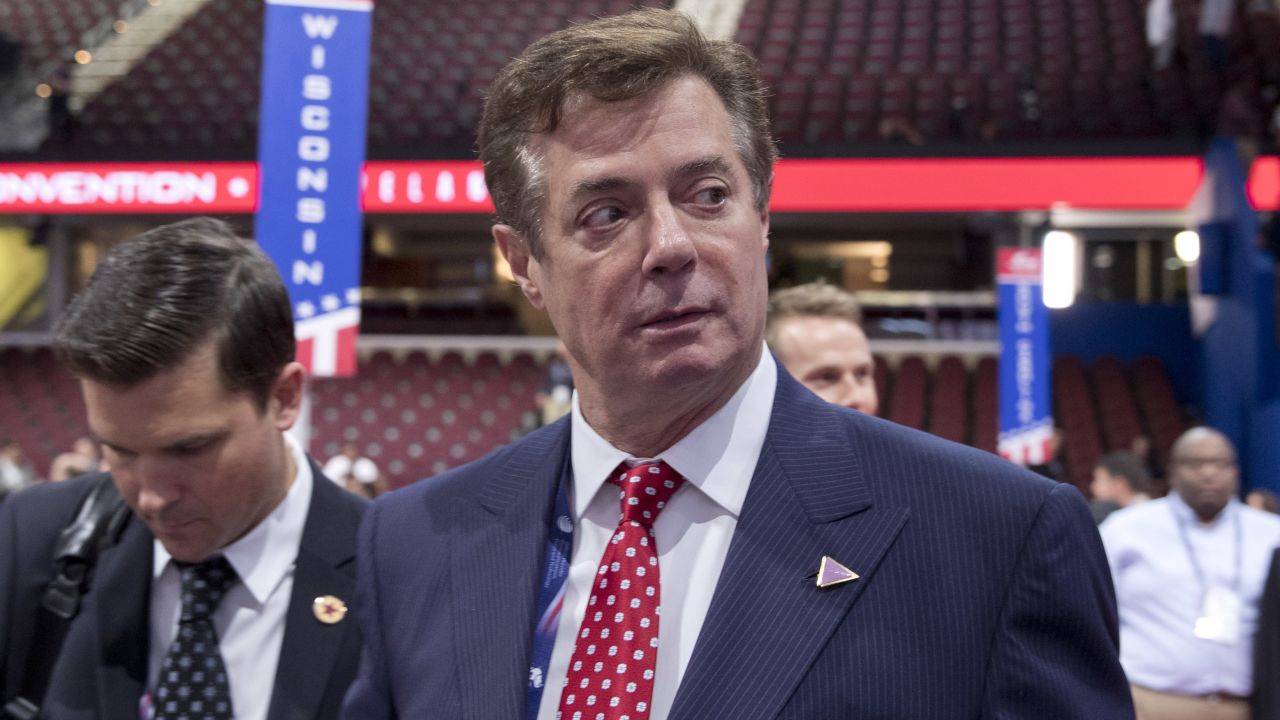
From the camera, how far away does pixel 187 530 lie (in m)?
1.83

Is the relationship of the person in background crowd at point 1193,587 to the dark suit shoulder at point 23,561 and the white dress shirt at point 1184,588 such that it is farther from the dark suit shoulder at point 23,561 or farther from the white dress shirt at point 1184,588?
the dark suit shoulder at point 23,561

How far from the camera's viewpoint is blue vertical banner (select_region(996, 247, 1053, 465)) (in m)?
8.39

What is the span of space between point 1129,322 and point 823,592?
45.4 feet

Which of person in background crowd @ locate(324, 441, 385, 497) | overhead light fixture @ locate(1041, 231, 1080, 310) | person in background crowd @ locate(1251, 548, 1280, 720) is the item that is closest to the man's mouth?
person in background crowd @ locate(1251, 548, 1280, 720)

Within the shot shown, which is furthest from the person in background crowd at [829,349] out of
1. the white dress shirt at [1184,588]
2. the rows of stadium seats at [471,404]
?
the rows of stadium seats at [471,404]

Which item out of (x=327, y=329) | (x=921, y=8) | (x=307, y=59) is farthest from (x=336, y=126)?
(x=921, y=8)

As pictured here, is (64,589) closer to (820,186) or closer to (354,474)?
(354,474)

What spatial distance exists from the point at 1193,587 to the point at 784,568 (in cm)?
370

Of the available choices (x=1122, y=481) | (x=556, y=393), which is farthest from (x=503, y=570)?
(x=556, y=393)

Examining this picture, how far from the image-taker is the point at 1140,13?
47.5 ft

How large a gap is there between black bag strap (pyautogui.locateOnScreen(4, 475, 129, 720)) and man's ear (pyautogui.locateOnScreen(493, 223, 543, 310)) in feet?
2.59

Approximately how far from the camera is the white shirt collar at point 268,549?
187 cm

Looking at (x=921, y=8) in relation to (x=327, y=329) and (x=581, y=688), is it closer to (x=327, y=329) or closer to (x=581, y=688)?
(x=327, y=329)

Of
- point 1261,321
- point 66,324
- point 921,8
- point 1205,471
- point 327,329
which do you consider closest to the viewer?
point 66,324
